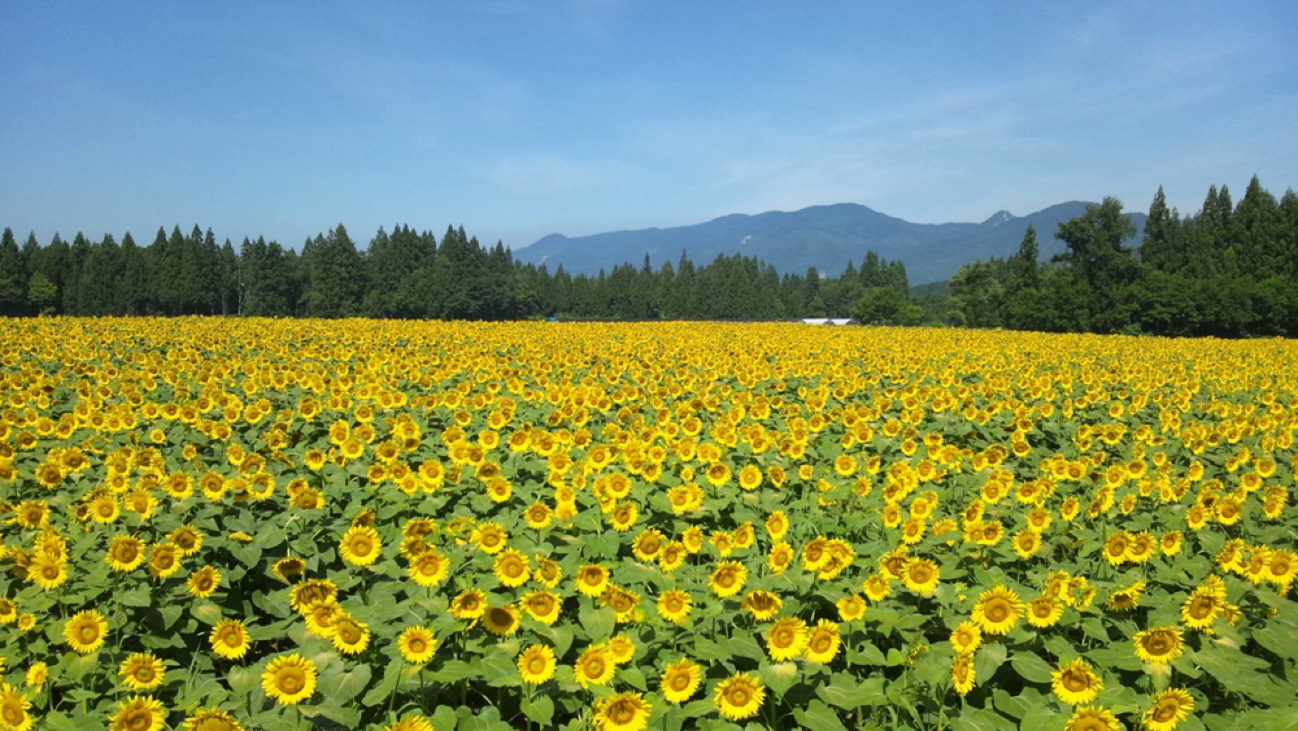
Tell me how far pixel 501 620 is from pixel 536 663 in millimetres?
249

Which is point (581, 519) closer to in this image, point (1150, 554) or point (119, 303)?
point (1150, 554)

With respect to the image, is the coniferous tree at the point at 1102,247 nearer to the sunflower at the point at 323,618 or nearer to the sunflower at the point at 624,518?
the sunflower at the point at 624,518

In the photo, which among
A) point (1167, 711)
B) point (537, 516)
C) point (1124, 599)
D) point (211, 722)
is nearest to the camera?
point (211, 722)

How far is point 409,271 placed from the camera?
87500 millimetres

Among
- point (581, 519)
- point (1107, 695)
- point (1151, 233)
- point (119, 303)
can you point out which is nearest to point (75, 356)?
point (581, 519)

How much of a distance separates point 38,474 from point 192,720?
3509mm

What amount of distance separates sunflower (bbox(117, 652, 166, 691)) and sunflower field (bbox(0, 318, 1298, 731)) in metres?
0.01

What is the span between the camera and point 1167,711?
266cm

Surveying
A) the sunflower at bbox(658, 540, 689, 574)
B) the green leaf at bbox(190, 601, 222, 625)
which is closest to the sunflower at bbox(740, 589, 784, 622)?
the sunflower at bbox(658, 540, 689, 574)

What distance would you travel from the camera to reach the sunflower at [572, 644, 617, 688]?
2727 mm

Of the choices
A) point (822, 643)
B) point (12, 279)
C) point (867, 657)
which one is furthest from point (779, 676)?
point (12, 279)

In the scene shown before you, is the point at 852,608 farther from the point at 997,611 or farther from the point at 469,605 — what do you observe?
the point at 469,605

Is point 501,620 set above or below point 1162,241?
below

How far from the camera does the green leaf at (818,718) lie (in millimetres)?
2834
